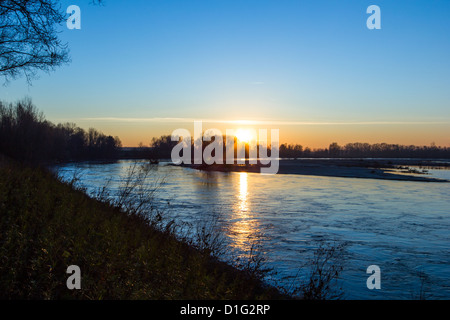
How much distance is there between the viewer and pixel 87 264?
19.1 feet

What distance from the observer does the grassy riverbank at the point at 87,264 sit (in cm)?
505

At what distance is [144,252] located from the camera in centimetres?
685

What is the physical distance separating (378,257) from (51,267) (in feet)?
29.4

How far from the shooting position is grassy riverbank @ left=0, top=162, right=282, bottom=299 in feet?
16.6

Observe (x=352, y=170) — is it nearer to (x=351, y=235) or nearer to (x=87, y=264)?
(x=351, y=235)

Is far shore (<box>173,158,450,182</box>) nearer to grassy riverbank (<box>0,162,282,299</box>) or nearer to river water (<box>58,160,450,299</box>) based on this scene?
river water (<box>58,160,450,299</box>)

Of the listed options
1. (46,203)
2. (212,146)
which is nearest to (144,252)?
(46,203)

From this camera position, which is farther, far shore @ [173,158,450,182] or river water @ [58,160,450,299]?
far shore @ [173,158,450,182]

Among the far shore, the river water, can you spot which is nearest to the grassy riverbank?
the river water

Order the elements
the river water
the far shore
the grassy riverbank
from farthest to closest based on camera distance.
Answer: the far shore → the river water → the grassy riverbank

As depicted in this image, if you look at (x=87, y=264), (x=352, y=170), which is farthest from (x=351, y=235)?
(x=352, y=170)

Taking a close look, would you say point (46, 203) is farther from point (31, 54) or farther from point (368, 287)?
point (368, 287)

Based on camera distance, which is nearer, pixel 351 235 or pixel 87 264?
pixel 87 264
